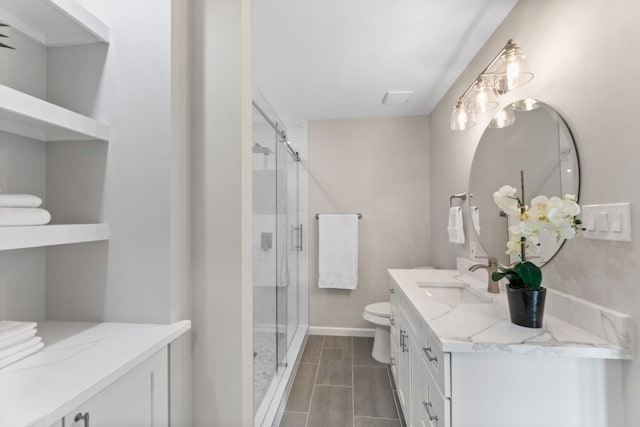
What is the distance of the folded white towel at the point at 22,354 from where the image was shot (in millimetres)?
724

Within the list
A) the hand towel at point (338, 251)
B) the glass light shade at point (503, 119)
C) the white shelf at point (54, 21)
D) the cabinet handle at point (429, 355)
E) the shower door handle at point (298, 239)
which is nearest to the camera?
the white shelf at point (54, 21)

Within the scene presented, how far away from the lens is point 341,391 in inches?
82.5

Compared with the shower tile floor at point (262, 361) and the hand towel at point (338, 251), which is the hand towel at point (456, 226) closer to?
the hand towel at point (338, 251)

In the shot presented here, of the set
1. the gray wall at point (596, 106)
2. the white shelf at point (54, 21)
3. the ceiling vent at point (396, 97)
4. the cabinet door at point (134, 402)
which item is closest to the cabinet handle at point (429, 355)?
the gray wall at point (596, 106)

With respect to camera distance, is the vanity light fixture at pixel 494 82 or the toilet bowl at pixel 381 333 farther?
the toilet bowl at pixel 381 333

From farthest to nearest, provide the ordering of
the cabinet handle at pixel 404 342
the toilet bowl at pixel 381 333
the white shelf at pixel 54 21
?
the toilet bowl at pixel 381 333 → the cabinet handle at pixel 404 342 → the white shelf at pixel 54 21

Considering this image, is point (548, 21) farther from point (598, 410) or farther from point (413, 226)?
point (413, 226)

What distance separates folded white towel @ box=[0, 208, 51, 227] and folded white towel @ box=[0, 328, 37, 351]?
11.5 inches

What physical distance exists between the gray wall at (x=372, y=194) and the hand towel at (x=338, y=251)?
0.11 m

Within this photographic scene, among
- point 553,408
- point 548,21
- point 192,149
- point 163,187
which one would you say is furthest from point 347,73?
point 553,408

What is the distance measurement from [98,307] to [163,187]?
20.0 inches

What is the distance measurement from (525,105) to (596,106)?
41cm

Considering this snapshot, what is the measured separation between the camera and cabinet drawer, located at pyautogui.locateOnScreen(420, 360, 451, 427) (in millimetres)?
998

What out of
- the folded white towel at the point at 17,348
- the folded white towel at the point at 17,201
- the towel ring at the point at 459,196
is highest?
the towel ring at the point at 459,196
